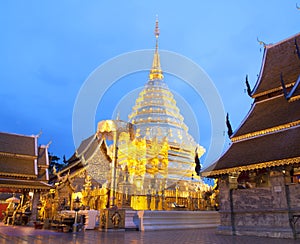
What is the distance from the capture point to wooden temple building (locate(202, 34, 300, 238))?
946cm

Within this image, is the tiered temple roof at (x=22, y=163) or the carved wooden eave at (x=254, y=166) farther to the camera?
the tiered temple roof at (x=22, y=163)

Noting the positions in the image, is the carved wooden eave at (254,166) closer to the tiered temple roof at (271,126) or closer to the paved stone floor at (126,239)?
the tiered temple roof at (271,126)

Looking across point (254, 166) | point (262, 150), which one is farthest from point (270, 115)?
point (254, 166)

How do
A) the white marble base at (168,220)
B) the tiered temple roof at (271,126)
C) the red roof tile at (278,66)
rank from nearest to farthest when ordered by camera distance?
the tiered temple roof at (271,126) → the red roof tile at (278,66) → the white marble base at (168,220)

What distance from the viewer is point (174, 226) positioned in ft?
46.2

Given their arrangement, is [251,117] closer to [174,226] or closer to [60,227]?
[174,226]

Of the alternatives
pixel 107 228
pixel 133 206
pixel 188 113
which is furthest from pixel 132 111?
pixel 107 228

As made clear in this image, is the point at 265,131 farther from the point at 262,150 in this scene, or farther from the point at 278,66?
the point at 278,66

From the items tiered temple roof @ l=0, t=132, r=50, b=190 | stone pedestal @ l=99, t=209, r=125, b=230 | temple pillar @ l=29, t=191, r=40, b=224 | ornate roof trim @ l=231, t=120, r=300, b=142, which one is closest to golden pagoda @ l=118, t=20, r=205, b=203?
stone pedestal @ l=99, t=209, r=125, b=230

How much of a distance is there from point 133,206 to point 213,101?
290 inches

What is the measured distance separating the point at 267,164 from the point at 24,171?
15.7m

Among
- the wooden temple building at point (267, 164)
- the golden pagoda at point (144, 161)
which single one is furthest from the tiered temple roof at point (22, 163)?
the wooden temple building at point (267, 164)

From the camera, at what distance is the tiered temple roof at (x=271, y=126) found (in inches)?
384

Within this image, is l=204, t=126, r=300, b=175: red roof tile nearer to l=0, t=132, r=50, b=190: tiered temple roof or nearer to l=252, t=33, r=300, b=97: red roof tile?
l=252, t=33, r=300, b=97: red roof tile
